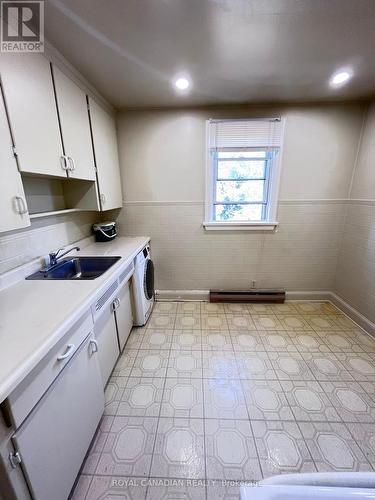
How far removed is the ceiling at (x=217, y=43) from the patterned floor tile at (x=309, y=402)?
7.88 feet

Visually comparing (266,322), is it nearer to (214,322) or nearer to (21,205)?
(214,322)

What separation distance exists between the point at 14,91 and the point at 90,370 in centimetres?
151

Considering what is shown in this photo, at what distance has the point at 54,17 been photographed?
1122 mm

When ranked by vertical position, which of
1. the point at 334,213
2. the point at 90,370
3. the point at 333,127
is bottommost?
the point at 90,370

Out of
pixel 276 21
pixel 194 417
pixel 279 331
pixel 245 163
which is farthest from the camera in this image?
pixel 245 163

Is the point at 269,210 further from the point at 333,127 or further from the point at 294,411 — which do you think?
the point at 294,411

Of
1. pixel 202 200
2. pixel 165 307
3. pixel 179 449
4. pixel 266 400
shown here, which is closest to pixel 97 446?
pixel 179 449

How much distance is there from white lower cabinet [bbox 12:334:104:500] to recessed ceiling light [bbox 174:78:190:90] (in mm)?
2142

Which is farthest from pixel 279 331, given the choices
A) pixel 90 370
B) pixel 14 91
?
pixel 14 91

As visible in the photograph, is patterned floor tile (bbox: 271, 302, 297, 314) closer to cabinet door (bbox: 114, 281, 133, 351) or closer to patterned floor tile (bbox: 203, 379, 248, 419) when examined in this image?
patterned floor tile (bbox: 203, 379, 248, 419)

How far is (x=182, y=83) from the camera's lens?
1847 millimetres

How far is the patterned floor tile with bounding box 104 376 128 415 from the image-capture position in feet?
4.69

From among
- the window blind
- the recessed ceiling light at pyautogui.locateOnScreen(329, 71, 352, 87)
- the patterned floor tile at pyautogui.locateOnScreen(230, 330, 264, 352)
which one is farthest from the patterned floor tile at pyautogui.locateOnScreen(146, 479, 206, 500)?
the recessed ceiling light at pyautogui.locateOnScreen(329, 71, 352, 87)
